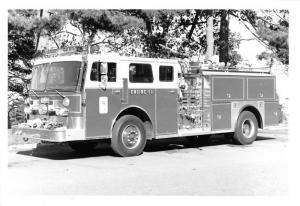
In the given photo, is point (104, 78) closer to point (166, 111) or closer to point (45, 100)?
point (45, 100)

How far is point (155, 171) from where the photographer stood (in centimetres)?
901

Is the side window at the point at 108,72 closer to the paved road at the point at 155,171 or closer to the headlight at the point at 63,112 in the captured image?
the headlight at the point at 63,112

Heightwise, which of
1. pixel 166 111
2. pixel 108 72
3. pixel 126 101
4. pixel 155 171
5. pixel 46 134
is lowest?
pixel 155 171

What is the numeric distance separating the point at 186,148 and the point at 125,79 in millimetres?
3006

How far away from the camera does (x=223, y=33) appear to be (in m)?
21.5

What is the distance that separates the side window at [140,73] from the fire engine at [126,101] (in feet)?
0.07

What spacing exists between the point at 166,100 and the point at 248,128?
3.19 meters

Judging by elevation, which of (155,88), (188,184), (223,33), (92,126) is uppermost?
(223,33)

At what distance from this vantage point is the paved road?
7411 mm

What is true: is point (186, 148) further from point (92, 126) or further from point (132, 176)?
point (132, 176)

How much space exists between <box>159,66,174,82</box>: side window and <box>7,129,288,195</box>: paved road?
1736 mm

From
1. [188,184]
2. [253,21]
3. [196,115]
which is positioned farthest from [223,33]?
[188,184]

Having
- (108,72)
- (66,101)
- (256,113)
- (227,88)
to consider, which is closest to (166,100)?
(108,72)

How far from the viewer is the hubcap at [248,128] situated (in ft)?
44.7
